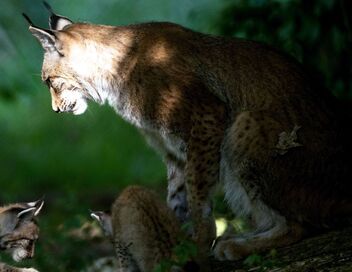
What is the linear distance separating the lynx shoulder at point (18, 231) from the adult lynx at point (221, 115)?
108 cm

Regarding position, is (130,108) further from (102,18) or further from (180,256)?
(102,18)

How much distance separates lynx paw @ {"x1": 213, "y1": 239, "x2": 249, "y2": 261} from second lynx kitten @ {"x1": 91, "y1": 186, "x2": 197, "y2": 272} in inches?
21.1

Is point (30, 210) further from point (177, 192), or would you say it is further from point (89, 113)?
point (89, 113)

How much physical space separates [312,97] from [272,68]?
1.31ft

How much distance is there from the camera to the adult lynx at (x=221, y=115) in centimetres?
906

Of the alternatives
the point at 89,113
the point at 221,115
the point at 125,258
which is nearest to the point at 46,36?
the point at 221,115

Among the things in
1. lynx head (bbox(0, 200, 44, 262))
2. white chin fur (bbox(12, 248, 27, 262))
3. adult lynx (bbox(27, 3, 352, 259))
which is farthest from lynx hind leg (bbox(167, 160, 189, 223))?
white chin fur (bbox(12, 248, 27, 262))

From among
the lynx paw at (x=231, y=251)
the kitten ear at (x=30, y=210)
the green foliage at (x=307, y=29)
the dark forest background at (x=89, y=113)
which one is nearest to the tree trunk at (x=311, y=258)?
the lynx paw at (x=231, y=251)

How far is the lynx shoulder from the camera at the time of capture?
9.33m

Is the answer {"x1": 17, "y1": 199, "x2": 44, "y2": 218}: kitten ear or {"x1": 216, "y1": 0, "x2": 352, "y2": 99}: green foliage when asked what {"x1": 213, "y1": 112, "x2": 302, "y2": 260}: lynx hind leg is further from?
{"x1": 216, "y1": 0, "x2": 352, "y2": 99}: green foliage

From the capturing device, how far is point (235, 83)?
955cm

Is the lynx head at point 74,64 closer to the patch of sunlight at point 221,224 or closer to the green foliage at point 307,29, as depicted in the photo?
the patch of sunlight at point 221,224

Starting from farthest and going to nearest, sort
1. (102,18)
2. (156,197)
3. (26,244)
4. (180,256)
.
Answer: (102,18), (26,244), (156,197), (180,256)

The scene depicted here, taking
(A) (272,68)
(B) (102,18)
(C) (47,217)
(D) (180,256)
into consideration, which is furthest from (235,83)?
(C) (47,217)
